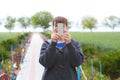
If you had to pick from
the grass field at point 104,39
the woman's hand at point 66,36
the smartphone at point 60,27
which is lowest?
the grass field at point 104,39

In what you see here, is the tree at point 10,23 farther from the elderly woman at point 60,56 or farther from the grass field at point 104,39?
the elderly woman at point 60,56

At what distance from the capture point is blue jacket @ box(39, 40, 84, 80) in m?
3.96

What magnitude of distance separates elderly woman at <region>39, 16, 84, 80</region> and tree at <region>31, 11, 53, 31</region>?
10241 centimetres

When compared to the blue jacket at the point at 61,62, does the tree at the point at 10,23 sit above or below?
below

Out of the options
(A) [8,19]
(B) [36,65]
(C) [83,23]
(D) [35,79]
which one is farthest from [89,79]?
(C) [83,23]

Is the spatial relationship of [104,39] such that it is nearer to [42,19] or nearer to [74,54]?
[74,54]

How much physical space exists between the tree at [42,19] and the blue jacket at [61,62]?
10240 centimetres

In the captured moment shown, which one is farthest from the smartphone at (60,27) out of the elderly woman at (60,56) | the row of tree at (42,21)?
the row of tree at (42,21)

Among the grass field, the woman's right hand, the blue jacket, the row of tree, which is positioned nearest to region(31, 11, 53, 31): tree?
the row of tree

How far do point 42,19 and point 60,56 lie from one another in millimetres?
110599

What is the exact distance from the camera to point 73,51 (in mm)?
3920

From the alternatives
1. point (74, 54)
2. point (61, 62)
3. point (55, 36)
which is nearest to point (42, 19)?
point (61, 62)

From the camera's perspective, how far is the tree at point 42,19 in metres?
110

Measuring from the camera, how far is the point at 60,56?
13.3ft
